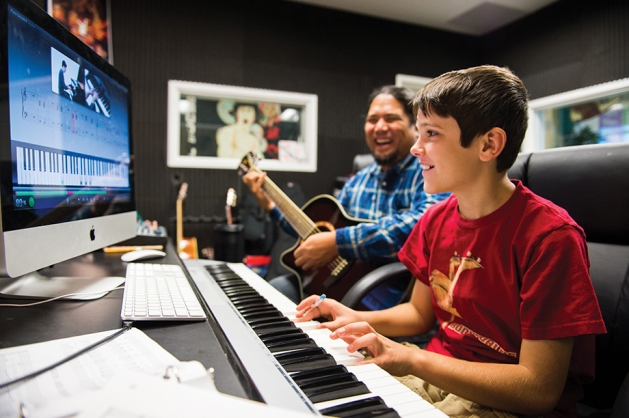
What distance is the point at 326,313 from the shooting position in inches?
41.9

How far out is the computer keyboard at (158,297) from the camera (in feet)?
2.57

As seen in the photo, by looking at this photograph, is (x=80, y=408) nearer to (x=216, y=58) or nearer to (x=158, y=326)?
(x=158, y=326)

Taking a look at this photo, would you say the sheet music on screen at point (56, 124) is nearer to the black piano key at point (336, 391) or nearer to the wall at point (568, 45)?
the black piano key at point (336, 391)

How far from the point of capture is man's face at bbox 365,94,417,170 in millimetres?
2135

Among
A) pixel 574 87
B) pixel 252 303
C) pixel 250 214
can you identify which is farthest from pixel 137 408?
pixel 574 87

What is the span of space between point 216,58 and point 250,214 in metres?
1.64

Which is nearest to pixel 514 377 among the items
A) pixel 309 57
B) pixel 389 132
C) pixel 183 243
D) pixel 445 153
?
pixel 445 153

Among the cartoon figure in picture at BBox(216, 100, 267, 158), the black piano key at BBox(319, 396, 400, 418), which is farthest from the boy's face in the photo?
the cartoon figure in picture at BBox(216, 100, 267, 158)

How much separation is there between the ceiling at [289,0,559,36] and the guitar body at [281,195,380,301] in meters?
3.15

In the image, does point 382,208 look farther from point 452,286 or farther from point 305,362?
point 305,362

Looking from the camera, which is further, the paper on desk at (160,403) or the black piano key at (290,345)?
the black piano key at (290,345)

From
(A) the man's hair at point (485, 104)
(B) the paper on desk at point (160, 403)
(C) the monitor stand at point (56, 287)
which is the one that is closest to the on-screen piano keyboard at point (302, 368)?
(B) the paper on desk at point (160, 403)

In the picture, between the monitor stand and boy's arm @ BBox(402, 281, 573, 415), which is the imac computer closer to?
the monitor stand

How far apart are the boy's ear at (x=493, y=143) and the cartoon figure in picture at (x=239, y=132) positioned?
11.0ft
